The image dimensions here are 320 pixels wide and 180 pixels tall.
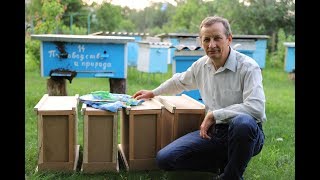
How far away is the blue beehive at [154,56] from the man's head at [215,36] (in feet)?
16.9

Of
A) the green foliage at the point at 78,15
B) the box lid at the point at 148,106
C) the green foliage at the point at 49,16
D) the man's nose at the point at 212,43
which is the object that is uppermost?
the green foliage at the point at 78,15

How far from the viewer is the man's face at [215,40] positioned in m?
2.76

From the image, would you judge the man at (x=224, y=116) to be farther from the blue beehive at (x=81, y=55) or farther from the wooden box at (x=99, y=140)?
the blue beehive at (x=81, y=55)

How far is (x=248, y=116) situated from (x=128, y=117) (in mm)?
996

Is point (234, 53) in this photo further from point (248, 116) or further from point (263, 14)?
point (263, 14)

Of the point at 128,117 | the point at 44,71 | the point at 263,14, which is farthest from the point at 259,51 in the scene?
the point at 128,117

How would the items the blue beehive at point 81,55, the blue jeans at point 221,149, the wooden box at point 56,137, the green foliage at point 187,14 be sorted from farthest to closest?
1. the green foliage at point 187,14
2. the blue beehive at point 81,55
3. the wooden box at point 56,137
4. the blue jeans at point 221,149

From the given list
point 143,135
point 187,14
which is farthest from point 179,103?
point 187,14

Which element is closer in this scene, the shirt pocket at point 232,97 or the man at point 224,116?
the man at point 224,116

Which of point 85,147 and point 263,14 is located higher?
point 263,14

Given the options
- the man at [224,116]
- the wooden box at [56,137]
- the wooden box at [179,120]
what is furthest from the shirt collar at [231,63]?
the wooden box at [56,137]

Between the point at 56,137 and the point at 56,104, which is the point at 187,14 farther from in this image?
the point at 56,137

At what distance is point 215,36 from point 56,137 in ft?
4.33
